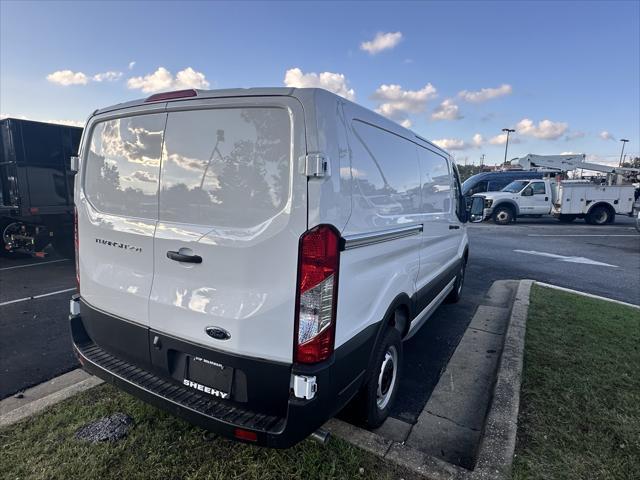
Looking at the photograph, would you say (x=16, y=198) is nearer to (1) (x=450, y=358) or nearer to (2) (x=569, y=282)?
(1) (x=450, y=358)

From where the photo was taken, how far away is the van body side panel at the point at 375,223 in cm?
218

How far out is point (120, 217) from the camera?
2.50 meters

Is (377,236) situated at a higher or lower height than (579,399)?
higher

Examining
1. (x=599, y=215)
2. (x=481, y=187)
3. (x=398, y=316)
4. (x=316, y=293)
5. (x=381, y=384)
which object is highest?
(x=481, y=187)

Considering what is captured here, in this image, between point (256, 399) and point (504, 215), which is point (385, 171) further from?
point (504, 215)

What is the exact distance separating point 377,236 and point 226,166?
1.00 meters

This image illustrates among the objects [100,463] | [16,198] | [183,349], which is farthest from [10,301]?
[183,349]

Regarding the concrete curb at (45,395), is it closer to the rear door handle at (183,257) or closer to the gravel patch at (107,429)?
the gravel patch at (107,429)

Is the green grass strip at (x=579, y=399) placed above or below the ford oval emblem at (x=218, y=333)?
below

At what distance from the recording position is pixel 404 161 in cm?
310

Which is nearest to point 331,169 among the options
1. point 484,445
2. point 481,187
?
point 484,445

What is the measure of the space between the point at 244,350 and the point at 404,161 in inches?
75.8

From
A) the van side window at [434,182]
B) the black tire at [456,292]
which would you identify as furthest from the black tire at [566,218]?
the van side window at [434,182]

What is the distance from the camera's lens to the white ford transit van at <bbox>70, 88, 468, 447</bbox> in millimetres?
1941
